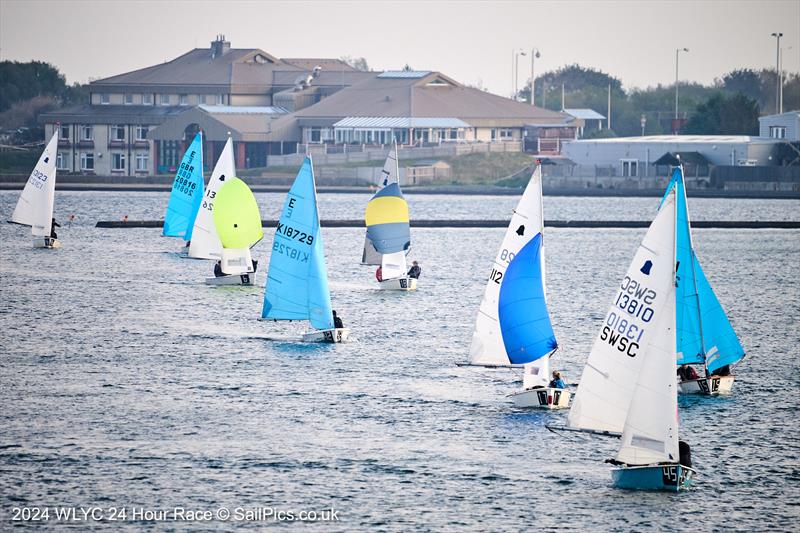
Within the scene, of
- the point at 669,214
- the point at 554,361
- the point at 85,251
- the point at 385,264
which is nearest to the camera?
the point at 669,214

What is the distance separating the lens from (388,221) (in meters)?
79.6

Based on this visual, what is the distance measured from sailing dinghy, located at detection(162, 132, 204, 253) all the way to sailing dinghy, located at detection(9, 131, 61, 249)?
8211 mm

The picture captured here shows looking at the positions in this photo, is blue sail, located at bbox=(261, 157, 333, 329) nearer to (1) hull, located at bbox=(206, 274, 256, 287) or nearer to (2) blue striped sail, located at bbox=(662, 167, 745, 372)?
(2) blue striped sail, located at bbox=(662, 167, 745, 372)

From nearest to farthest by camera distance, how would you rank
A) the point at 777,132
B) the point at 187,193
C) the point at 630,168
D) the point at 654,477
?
the point at 654,477 → the point at 187,193 → the point at 630,168 → the point at 777,132

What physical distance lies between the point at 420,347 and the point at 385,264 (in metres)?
17.8

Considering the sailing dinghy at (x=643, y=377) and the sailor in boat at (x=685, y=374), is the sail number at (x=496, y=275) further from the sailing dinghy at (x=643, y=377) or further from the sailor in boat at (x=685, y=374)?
the sailor in boat at (x=685, y=374)

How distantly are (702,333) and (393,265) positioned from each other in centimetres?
3365

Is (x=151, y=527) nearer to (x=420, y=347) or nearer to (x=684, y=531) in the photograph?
(x=684, y=531)

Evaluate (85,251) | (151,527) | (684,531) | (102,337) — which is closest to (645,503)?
(684,531)

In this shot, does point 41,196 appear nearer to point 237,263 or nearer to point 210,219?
point 210,219

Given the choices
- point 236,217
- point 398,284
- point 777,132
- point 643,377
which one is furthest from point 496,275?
point 777,132

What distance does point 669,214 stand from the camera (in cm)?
3681

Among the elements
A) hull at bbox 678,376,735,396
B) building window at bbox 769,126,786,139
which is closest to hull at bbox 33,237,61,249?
hull at bbox 678,376,735,396

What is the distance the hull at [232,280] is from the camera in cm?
8550
